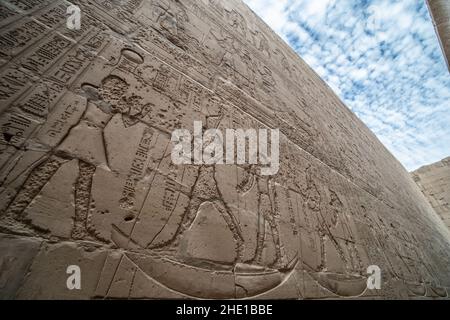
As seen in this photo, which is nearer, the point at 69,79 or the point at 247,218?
the point at 69,79

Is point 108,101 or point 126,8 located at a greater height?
point 126,8

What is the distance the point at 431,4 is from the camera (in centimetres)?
379

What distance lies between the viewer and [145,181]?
1.31 meters

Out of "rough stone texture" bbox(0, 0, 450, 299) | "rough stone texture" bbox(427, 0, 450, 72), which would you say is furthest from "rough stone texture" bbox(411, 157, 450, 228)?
"rough stone texture" bbox(0, 0, 450, 299)

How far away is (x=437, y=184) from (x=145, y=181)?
14.7 metres

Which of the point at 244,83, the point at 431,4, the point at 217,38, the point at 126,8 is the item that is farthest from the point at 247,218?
the point at 431,4

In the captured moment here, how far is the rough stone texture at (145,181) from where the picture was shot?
3.14 ft

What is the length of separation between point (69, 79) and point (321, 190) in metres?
2.78

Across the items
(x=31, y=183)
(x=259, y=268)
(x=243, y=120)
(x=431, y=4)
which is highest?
(x=431, y=4)

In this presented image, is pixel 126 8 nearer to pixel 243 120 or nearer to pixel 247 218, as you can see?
pixel 243 120

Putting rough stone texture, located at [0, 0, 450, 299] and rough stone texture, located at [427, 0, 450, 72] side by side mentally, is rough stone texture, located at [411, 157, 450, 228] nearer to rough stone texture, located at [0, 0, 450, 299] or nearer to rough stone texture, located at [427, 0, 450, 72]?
rough stone texture, located at [427, 0, 450, 72]

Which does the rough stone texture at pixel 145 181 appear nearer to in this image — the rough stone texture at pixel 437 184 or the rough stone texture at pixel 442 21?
the rough stone texture at pixel 442 21

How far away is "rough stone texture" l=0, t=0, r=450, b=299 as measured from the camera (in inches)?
37.7

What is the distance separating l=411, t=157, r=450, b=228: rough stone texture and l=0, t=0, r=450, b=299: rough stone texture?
1105 cm
